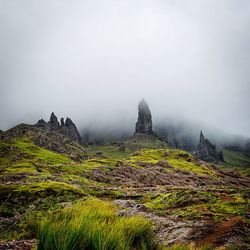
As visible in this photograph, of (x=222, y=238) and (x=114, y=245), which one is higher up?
(x=114, y=245)

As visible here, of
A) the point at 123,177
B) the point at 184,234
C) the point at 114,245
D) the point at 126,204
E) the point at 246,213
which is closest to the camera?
the point at 114,245

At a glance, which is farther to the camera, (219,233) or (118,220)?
(219,233)

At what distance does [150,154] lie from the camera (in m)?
199

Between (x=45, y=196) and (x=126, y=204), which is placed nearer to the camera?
(x=126, y=204)

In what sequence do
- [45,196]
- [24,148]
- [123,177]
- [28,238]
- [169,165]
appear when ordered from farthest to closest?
1. [24,148]
2. [169,165]
3. [123,177]
4. [45,196]
5. [28,238]

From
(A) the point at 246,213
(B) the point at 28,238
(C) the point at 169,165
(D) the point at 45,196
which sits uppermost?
(B) the point at 28,238

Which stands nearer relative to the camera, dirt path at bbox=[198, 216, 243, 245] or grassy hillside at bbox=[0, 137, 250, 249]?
grassy hillside at bbox=[0, 137, 250, 249]

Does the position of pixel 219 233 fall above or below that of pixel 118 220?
below

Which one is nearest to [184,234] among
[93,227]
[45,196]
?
[93,227]

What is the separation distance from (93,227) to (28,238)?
661 cm

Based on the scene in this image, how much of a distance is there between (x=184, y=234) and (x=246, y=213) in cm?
981

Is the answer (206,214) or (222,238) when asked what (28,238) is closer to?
(222,238)

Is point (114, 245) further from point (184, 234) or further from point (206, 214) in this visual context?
point (206, 214)

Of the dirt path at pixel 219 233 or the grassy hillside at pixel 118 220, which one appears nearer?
the grassy hillside at pixel 118 220
